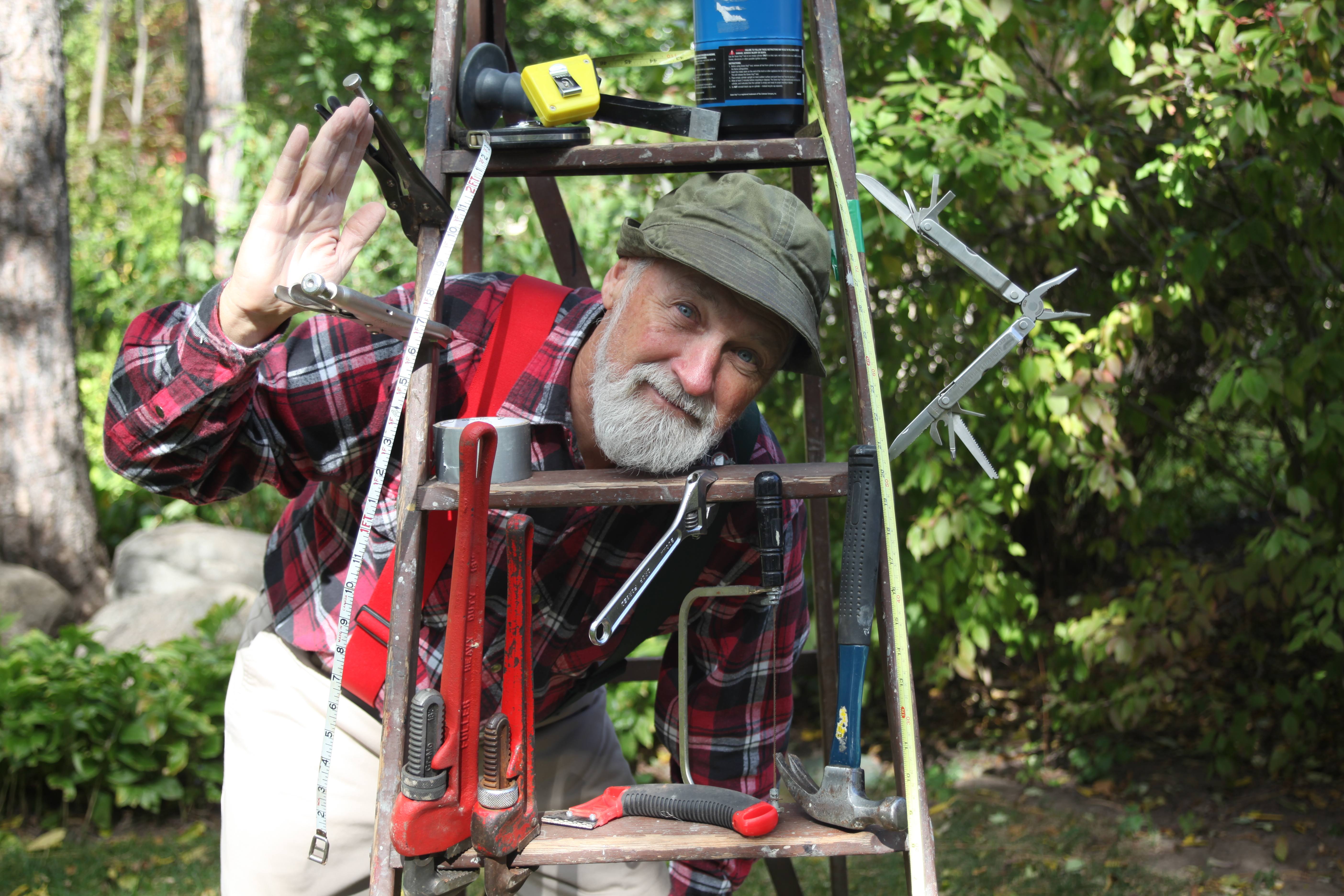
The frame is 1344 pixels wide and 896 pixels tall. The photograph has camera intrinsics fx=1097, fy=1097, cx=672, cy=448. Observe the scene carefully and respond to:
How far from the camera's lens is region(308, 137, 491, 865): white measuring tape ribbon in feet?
4.58

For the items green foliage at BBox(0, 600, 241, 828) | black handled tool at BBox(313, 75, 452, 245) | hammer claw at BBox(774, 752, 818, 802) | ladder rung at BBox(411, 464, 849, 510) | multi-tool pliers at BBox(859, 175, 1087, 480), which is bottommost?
green foliage at BBox(0, 600, 241, 828)

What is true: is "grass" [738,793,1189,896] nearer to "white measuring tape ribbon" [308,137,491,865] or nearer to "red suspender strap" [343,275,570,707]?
"red suspender strap" [343,275,570,707]

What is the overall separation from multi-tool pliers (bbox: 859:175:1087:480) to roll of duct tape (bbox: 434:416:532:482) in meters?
0.50

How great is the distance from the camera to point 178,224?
11.3m

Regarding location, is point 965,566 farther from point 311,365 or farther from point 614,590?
point 311,365

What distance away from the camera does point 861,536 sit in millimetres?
1423

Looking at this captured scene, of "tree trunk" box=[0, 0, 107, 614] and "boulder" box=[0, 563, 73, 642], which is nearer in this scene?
"boulder" box=[0, 563, 73, 642]

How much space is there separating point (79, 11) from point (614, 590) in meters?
20.5

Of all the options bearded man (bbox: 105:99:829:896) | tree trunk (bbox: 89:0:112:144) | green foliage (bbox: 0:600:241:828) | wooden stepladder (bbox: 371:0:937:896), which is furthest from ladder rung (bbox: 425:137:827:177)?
tree trunk (bbox: 89:0:112:144)

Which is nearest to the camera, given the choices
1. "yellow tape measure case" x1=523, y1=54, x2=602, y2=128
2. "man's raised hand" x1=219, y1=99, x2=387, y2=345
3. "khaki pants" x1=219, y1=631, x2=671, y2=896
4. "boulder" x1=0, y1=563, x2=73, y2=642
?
"man's raised hand" x1=219, y1=99, x2=387, y2=345

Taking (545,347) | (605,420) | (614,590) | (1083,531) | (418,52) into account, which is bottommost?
(1083,531)

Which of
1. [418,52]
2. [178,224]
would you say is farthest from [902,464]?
[178,224]

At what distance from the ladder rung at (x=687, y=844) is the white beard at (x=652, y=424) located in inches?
20.4

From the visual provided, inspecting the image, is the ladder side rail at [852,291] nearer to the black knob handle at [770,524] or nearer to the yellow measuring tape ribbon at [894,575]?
the yellow measuring tape ribbon at [894,575]
